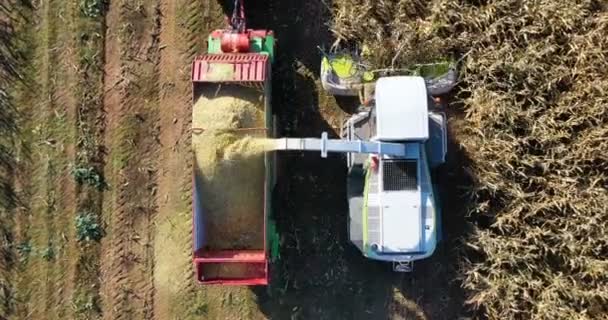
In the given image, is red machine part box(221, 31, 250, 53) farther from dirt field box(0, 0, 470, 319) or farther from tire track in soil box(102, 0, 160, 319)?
tire track in soil box(102, 0, 160, 319)

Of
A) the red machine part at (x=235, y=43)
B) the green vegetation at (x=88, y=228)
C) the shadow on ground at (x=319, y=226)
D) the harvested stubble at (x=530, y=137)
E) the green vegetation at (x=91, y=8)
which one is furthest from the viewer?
the green vegetation at (x=91, y=8)

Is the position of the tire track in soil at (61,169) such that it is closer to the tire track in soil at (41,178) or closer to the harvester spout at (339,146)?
the tire track in soil at (41,178)

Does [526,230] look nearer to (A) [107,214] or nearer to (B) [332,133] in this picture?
(B) [332,133]

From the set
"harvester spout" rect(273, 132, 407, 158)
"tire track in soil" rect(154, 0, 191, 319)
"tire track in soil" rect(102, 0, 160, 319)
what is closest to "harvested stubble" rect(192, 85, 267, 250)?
"harvester spout" rect(273, 132, 407, 158)

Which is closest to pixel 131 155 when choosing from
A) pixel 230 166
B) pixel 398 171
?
pixel 230 166

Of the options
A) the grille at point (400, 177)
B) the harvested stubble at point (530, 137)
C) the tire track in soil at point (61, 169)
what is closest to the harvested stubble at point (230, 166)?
the grille at point (400, 177)

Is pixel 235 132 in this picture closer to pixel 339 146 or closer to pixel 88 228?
pixel 339 146
